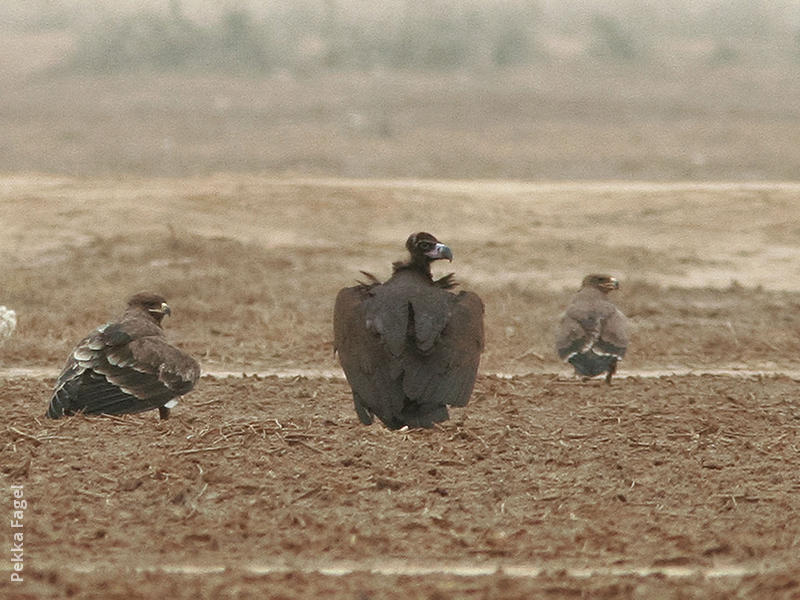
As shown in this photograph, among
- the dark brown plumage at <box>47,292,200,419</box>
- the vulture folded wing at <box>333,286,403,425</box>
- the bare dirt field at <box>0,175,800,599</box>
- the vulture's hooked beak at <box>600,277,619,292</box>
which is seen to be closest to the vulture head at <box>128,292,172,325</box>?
the bare dirt field at <box>0,175,800,599</box>

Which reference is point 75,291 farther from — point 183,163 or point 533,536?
point 183,163

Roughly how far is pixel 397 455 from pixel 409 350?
0.66 meters

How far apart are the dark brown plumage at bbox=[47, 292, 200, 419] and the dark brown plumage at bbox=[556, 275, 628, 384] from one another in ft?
11.4

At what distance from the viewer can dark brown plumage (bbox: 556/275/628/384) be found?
12219mm

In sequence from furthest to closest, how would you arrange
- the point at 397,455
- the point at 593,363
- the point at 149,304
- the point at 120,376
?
the point at 593,363 → the point at 149,304 → the point at 120,376 → the point at 397,455

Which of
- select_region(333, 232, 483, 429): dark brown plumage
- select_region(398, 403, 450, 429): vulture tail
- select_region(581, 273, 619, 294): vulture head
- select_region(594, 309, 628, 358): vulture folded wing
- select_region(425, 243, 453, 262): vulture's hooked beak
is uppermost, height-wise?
select_region(425, 243, 453, 262): vulture's hooked beak

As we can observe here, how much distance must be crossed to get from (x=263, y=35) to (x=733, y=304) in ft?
130

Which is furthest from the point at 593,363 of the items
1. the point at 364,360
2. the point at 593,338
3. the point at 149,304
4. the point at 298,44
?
the point at 298,44

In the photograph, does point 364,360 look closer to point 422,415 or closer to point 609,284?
point 422,415

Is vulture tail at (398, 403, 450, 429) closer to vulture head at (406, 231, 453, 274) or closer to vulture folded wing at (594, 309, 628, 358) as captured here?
vulture head at (406, 231, 453, 274)

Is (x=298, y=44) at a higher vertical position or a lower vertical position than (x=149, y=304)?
lower

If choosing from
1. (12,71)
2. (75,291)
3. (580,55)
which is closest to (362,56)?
(580,55)

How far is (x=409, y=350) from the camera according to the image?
945 cm

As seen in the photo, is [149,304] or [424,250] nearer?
[424,250]
